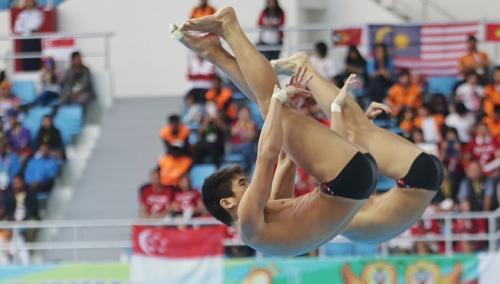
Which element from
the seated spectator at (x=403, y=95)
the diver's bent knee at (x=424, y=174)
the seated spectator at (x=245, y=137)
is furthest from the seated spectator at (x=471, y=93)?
the diver's bent knee at (x=424, y=174)

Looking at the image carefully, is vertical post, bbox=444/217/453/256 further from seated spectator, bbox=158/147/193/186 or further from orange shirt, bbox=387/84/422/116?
seated spectator, bbox=158/147/193/186

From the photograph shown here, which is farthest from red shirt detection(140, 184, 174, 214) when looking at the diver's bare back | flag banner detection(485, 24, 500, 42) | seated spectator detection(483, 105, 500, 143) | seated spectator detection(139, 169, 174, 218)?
the diver's bare back

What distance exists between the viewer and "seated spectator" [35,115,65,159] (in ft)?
52.1

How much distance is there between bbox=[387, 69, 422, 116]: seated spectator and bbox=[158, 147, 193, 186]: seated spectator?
239cm

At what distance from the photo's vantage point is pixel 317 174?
7.60 meters

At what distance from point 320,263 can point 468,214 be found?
1.48 m

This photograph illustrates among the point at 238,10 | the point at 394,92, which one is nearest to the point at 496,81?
the point at 394,92

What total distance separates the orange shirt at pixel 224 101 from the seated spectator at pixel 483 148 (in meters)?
2.77

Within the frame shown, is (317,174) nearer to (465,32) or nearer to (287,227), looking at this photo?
(287,227)

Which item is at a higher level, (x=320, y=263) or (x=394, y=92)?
(x=394, y=92)

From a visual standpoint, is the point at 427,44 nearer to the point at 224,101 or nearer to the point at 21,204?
the point at 224,101

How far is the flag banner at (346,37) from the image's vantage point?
1636 centimetres

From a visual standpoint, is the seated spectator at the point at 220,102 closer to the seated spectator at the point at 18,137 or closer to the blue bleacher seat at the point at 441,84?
the seated spectator at the point at 18,137

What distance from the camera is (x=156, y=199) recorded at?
46.7ft
